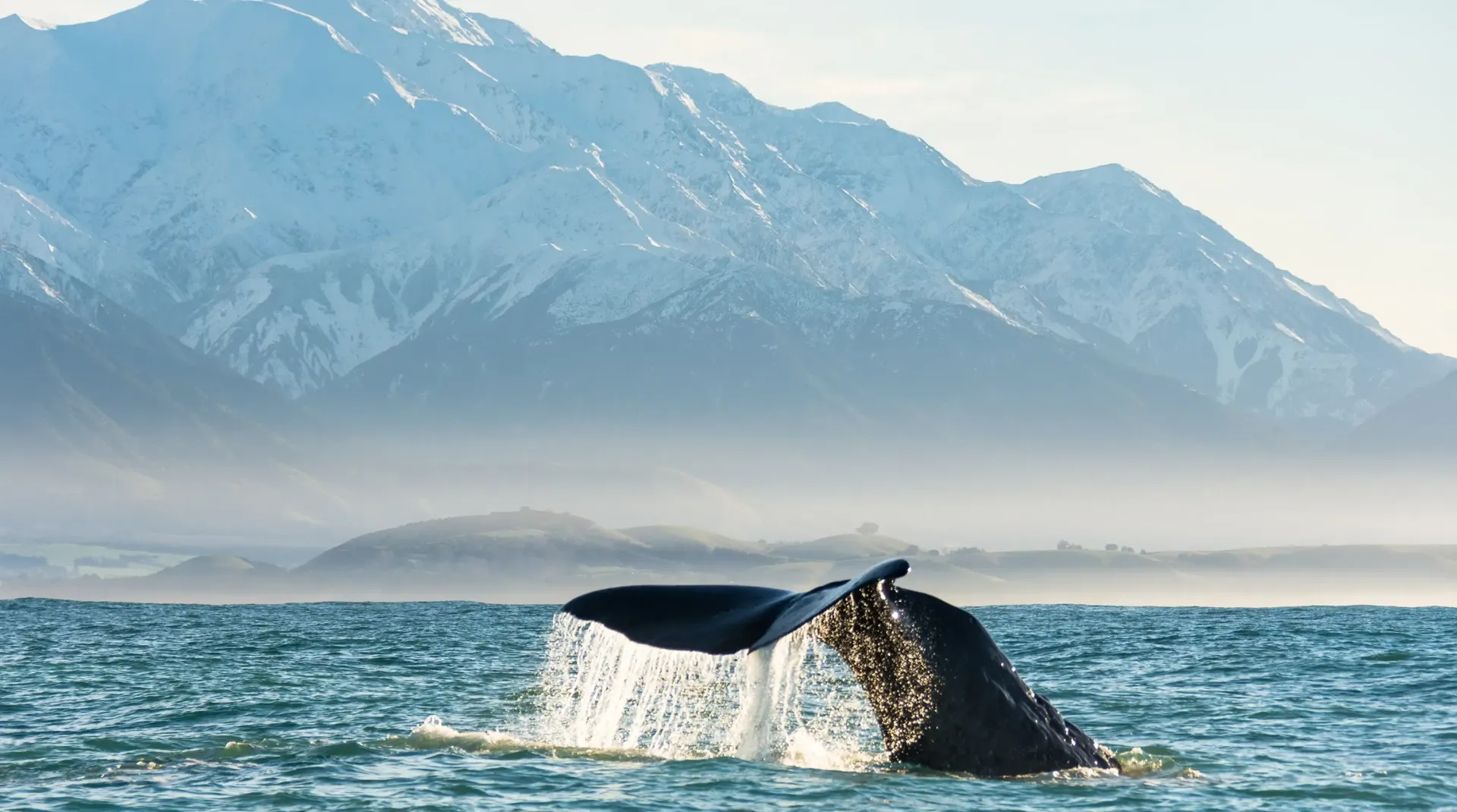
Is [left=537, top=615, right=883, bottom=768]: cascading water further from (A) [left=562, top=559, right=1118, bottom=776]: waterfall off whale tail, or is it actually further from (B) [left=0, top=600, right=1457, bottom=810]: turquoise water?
(A) [left=562, top=559, right=1118, bottom=776]: waterfall off whale tail


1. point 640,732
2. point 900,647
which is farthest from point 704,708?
point 900,647

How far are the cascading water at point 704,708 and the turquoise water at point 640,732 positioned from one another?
0.20ft

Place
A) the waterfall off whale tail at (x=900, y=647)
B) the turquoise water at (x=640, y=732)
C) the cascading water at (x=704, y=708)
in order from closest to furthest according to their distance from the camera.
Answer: the waterfall off whale tail at (x=900, y=647)
the cascading water at (x=704, y=708)
the turquoise water at (x=640, y=732)

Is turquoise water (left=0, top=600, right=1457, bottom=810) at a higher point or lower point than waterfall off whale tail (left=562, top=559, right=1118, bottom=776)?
lower

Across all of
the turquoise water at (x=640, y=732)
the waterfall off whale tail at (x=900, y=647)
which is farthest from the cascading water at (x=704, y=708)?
the waterfall off whale tail at (x=900, y=647)

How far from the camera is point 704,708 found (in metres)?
22.4

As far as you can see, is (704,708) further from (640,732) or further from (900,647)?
(900,647)

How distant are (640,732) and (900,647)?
638 centimetres

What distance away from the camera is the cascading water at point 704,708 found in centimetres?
1205

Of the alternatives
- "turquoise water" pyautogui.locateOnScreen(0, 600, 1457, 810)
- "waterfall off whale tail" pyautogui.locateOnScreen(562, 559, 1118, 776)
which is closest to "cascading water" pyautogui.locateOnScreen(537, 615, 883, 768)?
"turquoise water" pyautogui.locateOnScreen(0, 600, 1457, 810)

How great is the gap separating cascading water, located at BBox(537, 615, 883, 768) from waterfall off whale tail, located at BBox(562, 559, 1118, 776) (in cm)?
20

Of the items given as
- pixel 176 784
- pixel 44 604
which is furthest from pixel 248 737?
pixel 44 604

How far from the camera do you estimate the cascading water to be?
12.0 m

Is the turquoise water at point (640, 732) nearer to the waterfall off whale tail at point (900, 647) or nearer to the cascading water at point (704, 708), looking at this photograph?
the cascading water at point (704, 708)
